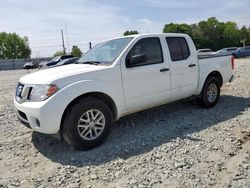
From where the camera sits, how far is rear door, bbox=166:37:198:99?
5926mm

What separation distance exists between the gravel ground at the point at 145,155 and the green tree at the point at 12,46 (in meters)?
102

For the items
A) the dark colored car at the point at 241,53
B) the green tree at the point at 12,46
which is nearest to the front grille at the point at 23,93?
the dark colored car at the point at 241,53

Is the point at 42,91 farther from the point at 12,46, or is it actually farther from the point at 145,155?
the point at 12,46

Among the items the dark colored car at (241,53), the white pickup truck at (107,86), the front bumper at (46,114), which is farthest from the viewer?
the dark colored car at (241,53)

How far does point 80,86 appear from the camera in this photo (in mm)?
4547

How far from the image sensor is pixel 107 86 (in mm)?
4863

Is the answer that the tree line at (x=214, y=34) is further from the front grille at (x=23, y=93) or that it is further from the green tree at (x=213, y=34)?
the front grille at (x=23, y=93)

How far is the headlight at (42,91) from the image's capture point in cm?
436

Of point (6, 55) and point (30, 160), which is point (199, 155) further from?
point (6, 55)

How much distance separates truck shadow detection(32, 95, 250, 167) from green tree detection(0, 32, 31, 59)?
102 meters

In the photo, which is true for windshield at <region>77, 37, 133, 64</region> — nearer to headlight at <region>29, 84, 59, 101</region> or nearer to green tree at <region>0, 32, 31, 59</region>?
headlight at <region>29, 84, 59, 101</region>

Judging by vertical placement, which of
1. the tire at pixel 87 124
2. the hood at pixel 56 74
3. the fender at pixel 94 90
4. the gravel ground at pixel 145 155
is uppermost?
the hood at pixel 56 74

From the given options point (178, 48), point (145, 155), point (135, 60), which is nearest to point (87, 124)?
point (145, 155)

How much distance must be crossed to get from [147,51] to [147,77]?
553 millimetres
